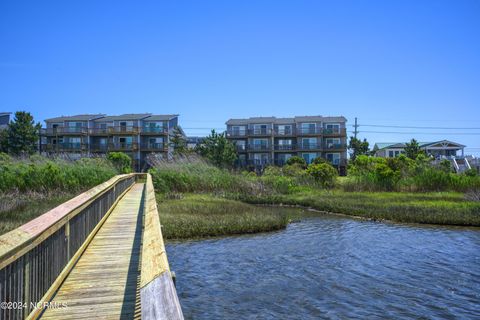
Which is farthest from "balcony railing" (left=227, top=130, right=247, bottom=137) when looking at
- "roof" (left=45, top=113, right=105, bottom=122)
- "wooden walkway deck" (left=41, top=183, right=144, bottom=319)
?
"wooden walkway deck" (left=41, top=183, right=144, bottom=319)

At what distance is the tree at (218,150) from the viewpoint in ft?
185

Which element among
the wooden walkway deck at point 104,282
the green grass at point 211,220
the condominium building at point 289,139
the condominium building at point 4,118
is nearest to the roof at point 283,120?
the condominium building at point 289,139

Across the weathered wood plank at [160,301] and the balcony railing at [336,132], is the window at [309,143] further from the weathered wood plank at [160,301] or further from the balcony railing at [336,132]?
the weathered wood plank at [160,301]

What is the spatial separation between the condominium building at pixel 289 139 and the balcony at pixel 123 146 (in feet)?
50.9

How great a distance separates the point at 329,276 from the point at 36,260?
775 centimetres

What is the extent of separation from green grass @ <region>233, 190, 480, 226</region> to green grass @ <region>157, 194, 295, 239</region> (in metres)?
6.39

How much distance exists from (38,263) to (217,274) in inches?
261

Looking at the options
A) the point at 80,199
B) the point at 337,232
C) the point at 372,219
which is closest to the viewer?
the point at 80,199

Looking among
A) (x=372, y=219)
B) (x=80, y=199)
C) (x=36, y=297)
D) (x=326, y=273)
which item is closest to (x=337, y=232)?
(x=372, y=219)

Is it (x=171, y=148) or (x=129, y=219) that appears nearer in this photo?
(x=129, y=219)

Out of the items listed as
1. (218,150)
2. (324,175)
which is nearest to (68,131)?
(218,150)

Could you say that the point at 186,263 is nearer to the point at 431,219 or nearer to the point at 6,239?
the point at 6,239

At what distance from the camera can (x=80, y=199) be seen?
6.43 meters

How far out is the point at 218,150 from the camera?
56.9 meters
